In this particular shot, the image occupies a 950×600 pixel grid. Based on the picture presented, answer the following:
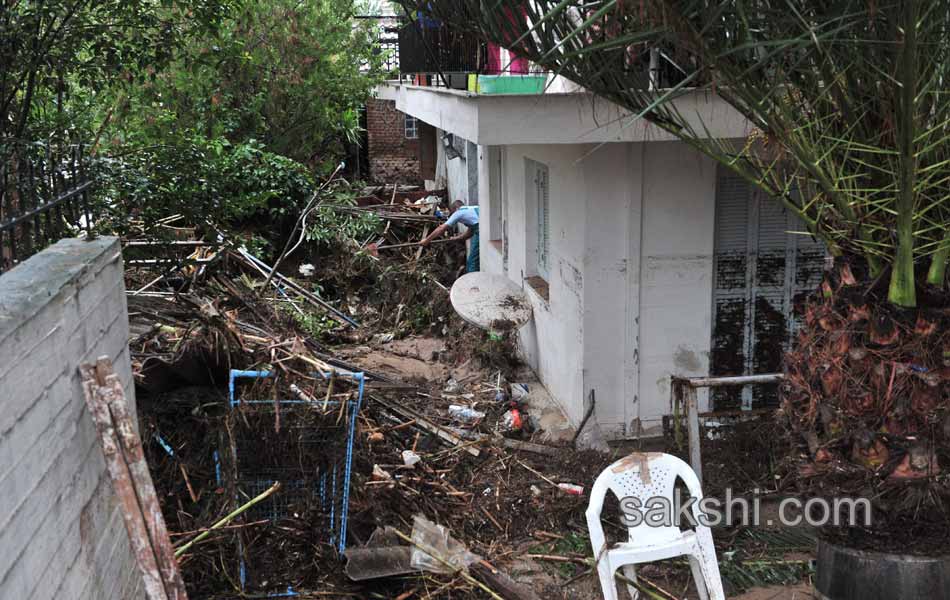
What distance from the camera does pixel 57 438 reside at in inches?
123

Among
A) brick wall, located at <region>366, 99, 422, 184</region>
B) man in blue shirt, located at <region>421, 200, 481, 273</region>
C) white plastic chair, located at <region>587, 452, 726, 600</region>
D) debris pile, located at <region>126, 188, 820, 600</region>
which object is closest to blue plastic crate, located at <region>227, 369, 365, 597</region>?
debris pile, located at <region>126, 188, 820, 600</region>

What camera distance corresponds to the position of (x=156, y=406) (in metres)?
6.28

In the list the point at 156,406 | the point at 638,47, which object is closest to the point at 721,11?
the point at 638,47

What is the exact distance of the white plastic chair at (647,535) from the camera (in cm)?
507

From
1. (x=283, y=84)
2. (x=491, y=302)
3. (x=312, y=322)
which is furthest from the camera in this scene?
(x=283, y=84)

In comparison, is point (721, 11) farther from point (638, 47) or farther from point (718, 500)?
point (718, 500)

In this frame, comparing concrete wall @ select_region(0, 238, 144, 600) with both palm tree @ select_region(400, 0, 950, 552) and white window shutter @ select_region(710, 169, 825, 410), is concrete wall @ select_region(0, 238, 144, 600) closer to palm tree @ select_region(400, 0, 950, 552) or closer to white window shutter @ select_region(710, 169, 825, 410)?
palm tree @ select_region(400, 0, 950, 552)

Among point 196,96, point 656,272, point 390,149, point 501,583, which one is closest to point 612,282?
point 656,272

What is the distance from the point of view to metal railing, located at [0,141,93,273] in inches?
136

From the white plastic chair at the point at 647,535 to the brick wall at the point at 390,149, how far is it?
18.8 metres

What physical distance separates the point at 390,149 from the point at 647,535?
19510 millimetres

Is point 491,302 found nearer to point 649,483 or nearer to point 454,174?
point 649,483

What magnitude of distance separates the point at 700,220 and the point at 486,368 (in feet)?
11.7

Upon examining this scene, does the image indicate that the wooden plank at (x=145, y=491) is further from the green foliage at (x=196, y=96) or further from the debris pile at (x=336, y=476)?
the green foliage at (x=196, y=96)
